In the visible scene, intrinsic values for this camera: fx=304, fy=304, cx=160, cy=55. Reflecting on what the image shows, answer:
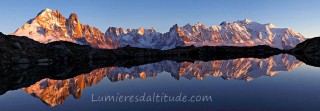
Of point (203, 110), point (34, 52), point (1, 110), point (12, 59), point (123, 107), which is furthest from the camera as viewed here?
point (34, 52)

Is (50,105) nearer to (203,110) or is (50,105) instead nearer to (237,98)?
(203,110)

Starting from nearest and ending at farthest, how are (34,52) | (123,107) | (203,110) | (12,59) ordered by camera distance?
(203,110) < (123,107) < (12,59) < (34,52)

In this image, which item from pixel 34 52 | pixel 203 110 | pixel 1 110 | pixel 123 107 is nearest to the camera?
pixel 203 110

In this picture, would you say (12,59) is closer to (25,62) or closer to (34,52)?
(25,62)

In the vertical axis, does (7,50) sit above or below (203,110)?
above

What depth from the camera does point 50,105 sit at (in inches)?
1340

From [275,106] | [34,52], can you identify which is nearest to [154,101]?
[275,106]

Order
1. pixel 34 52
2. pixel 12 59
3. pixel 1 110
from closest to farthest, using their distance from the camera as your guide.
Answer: pixel 1 110 < pixel 12 59 < pixel 34 52

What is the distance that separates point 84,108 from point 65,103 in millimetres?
4548

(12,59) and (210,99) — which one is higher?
(12,59)

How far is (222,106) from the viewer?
30.3 metres

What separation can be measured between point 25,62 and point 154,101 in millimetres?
149536

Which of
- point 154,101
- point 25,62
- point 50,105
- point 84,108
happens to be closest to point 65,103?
point 50,105

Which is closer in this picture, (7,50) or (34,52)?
(7,50)
